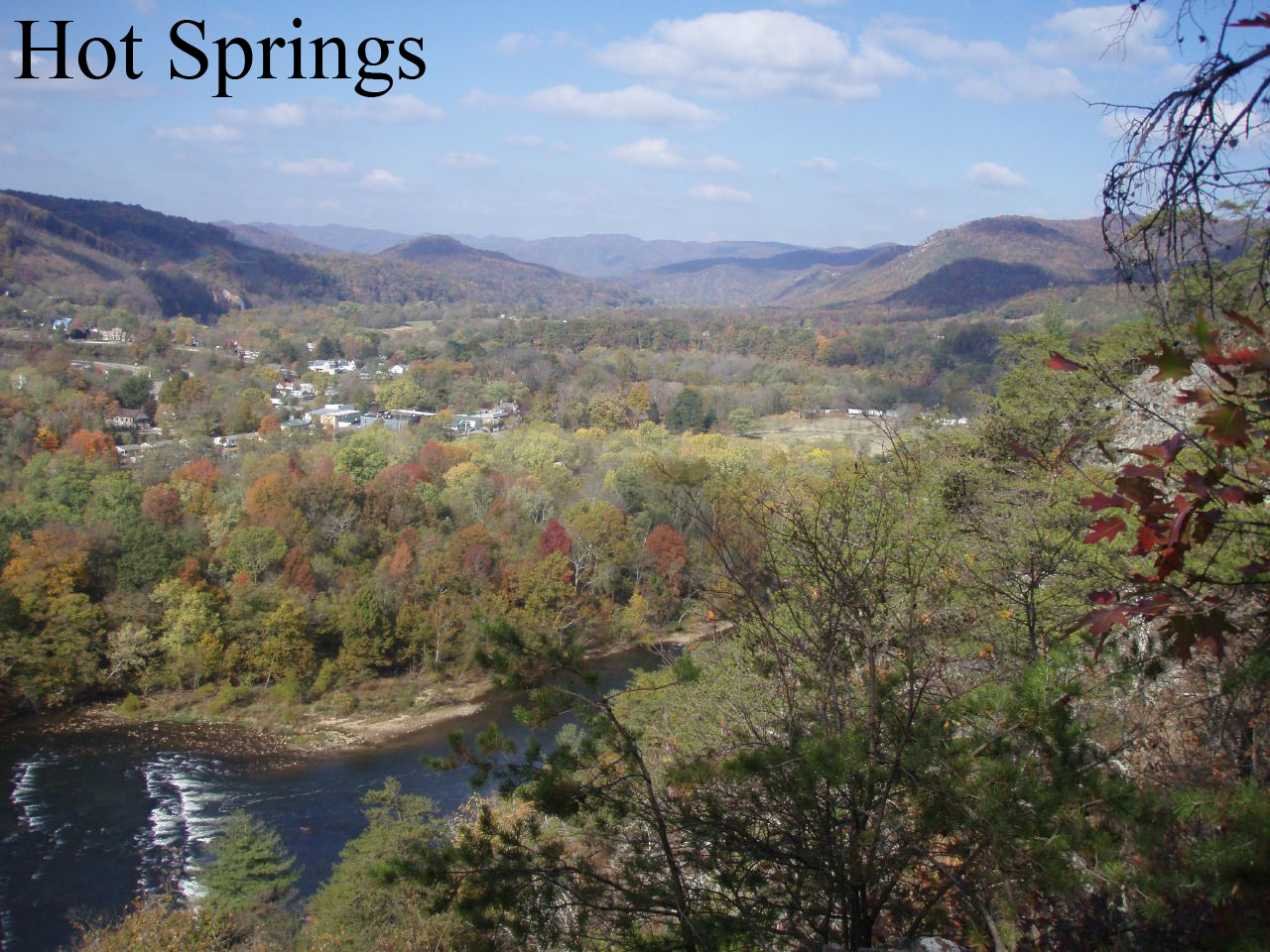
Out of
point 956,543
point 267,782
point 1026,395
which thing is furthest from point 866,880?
point 267,782

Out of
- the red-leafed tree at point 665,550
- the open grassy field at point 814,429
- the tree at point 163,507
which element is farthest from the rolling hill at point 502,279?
the red-leafed tree at point 665,550

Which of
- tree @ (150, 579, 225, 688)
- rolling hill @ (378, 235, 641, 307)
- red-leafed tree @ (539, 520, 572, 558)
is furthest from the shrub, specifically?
rolling hill @ (378, 235, 641, 307)

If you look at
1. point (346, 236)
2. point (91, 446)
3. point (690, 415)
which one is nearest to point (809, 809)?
point (91, 446)

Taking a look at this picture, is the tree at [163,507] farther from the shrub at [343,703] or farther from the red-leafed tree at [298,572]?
the shrub at [343,703]

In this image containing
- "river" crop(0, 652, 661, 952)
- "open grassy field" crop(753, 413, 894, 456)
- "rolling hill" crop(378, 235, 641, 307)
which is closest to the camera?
"river" crop(0, 652, 661, 952)

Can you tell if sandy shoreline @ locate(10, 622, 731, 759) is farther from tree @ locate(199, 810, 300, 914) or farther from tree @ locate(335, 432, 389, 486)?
tree @ locate(335, 432, 389, 486)

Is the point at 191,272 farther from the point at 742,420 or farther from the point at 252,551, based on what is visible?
the point at 252,551

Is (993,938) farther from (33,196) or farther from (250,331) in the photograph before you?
(33,196)
